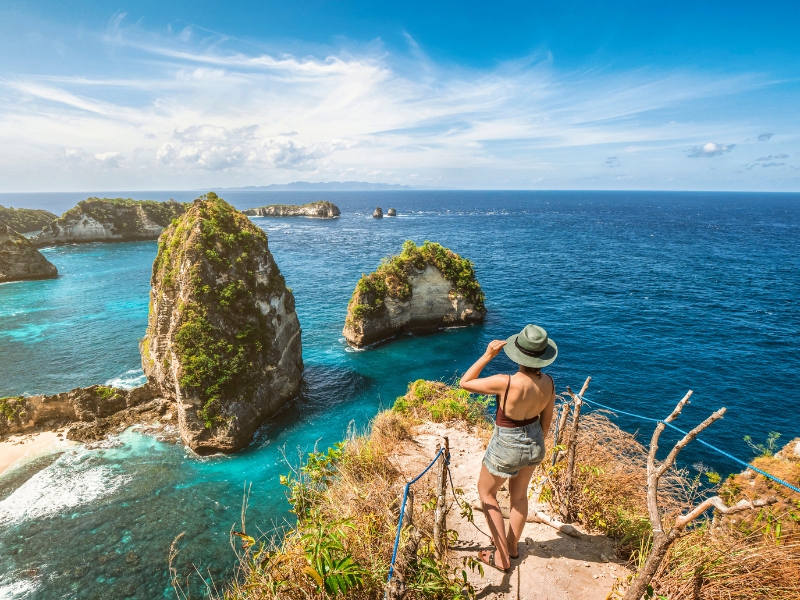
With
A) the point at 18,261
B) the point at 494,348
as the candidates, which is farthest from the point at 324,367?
the point at 18,261

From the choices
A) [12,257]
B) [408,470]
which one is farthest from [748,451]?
[12,257]

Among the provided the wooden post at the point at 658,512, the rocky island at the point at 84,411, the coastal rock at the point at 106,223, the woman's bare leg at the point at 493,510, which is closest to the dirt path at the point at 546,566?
the woman's bare leg at the point at 493,510

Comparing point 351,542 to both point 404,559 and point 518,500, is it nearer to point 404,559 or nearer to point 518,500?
point 404,559

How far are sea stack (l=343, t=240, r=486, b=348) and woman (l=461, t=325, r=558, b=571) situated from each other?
96.4 feet

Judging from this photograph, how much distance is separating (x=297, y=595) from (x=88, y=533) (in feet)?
61.7

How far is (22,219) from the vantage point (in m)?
108

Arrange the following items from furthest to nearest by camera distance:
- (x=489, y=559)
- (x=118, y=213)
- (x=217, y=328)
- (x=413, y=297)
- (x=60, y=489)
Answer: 1. (x=118, y=213)
2. (x=413, y=297)
3. (x=217, y=328)
4. (x=60, y=489)
5. (x=489, y=559)

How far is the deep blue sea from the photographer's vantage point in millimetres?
17500

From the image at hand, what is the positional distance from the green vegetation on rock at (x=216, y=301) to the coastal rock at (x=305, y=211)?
132519 mm

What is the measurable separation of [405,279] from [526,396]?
108 feet

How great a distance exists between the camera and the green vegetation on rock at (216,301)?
→ 22.4 metres

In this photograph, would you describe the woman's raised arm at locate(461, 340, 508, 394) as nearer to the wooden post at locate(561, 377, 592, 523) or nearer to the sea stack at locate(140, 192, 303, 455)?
the wooden post at locate(561, 377, 592, 523)

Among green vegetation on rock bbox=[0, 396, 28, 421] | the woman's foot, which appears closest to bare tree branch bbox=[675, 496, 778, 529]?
the woman's foot

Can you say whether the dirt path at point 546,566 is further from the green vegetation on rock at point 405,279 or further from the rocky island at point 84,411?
the green vegetation on rock at point 405,279
